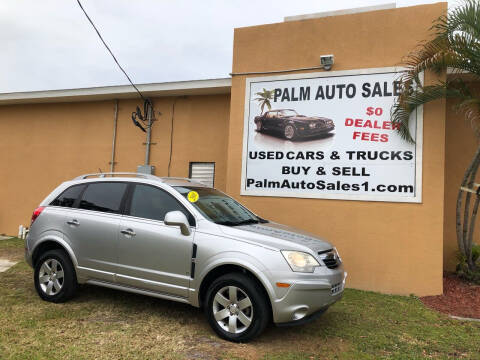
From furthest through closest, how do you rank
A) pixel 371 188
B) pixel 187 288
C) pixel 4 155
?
pixel 4 155, pixel 371 188, pixel 187 288

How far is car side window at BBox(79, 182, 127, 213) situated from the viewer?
5145mm

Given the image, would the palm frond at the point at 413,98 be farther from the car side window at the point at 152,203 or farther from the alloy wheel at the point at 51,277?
the alloy wheel at the point at 51,277

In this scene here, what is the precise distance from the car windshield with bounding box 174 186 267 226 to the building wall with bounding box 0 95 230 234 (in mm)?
3566

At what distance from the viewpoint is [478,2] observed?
5859 mm

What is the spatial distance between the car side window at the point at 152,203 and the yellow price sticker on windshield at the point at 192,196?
0.54ft

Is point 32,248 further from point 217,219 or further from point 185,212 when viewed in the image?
point 217,219

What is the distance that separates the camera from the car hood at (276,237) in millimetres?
4188

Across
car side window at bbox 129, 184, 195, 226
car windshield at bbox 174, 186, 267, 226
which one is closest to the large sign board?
car windshield at bbox 174, 186, 267, 226

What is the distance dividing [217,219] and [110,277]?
1.58 m

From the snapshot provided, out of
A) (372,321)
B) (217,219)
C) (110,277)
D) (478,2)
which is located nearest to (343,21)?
(478,2)

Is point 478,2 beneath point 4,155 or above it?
above

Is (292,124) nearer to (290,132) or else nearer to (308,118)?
(290,132)

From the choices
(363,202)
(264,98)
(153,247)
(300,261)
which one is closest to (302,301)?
(300,261)

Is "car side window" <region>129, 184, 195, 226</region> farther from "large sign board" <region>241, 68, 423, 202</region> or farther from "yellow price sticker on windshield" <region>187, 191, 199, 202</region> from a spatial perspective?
"large sign board" <region>241, 68, 423, 202</region>
